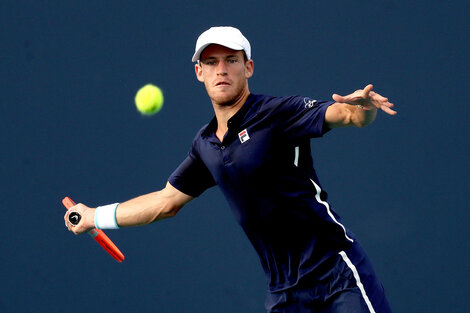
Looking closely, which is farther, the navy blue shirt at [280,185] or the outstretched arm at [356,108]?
the navy blue shirt at [280,185]

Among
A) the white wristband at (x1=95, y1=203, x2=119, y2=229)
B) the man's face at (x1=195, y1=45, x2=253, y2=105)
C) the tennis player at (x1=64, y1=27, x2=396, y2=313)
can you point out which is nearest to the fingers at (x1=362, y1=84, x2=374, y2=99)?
the tennis player at (x1=64, y1=27, x2=396, y2=313)

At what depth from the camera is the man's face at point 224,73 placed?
105 inches

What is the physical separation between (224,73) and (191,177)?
0.53 m

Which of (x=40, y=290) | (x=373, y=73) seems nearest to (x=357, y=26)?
(x=373, y=73)

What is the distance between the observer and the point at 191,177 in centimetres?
296

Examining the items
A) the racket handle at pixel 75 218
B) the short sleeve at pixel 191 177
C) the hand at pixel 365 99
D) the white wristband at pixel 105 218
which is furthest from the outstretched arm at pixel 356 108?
the racket handle at pixel 75 218

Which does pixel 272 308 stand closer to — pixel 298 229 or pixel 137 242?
pixel 298 229

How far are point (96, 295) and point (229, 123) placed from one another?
2609 mm

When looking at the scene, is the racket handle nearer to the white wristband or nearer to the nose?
the white wristband

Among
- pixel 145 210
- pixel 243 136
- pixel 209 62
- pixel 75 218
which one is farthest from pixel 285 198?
pixel 75 218

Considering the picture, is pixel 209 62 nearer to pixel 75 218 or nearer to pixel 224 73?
pixel 224 73

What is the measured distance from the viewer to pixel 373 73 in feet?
15.0

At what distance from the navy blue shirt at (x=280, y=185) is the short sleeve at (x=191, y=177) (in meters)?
0.30

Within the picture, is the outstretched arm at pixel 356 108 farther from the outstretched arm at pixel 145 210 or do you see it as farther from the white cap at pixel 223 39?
the outstretched arm at pixel 145 210
